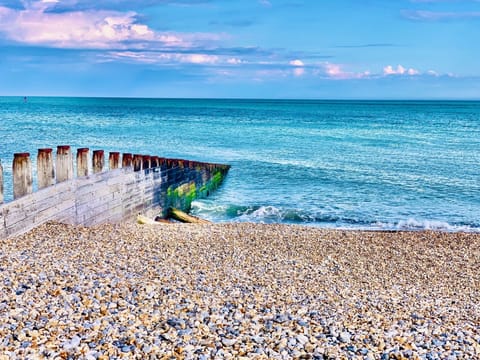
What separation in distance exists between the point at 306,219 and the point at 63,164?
8246 millimetres

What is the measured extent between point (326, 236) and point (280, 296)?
5496 mm

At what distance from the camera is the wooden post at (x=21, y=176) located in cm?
916

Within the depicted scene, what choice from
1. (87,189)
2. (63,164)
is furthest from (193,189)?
(63,164)

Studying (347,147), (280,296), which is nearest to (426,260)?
(280,296)

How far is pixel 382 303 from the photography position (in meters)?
7.10

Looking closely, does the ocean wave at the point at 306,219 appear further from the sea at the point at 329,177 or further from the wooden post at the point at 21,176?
the wooden post at the point at 21,176

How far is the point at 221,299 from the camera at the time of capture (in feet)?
21.3

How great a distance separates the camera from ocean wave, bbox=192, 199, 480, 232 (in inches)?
617

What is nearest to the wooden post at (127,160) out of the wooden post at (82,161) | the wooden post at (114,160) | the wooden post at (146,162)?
the wooden post at (114,160)

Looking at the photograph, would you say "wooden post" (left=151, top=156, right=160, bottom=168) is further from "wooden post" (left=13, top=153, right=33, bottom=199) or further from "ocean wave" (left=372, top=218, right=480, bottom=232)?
"ocean wave" (left=372, top=218, right=480, bottom=232)

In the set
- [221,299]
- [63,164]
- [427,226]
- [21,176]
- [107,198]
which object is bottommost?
[427,226]

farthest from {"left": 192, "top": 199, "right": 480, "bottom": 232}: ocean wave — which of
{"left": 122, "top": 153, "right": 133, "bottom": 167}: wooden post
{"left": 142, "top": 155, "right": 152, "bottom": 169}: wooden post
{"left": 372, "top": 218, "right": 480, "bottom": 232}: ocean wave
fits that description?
{"left": 122, "top": 153, "right": 133, "bottom": 167}: wooden post

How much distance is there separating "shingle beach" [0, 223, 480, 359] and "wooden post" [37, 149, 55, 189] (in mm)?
960

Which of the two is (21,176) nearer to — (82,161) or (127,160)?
(82,161)
